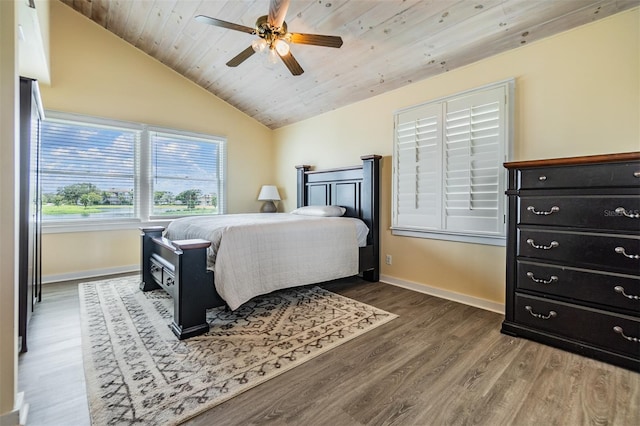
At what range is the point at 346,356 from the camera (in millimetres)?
1924

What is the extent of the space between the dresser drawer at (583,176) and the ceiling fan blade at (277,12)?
2.13 meters

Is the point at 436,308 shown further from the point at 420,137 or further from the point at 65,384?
the point at 65,384

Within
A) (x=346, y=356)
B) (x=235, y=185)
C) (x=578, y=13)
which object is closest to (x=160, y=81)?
(x=235, y=185)

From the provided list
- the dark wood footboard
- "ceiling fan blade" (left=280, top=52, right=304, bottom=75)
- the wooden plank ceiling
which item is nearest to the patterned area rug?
the dark wood footboard

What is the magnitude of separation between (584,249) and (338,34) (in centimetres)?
279

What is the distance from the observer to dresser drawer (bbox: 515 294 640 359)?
5.72 ft

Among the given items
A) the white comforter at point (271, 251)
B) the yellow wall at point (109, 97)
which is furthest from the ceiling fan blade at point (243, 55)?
the yellow wall at point (109, 97)

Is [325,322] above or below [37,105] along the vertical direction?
below

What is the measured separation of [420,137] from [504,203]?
3.72 ft

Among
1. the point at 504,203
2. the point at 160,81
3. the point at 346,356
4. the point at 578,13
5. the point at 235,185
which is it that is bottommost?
the point at 346,356

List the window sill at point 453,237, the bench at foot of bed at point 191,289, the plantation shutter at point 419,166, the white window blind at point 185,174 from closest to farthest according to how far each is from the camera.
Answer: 1. the bench at foot of bed at point 191,289
2. the window sill at point 453,237
3. the plantation shutter at point 419,166
4. the white window blind at point 185,174

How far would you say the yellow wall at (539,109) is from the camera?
2.11 metres

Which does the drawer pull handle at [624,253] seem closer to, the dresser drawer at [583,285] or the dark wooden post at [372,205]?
the dresser drawer at [583,285]

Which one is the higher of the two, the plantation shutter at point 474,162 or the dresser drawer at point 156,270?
the plantation shutter at point 474,162
